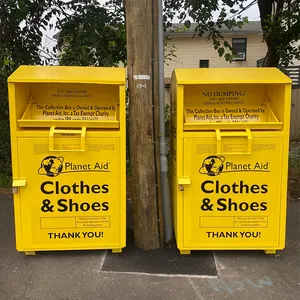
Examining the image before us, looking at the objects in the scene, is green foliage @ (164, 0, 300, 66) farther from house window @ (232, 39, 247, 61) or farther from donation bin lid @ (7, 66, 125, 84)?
house window @ (232, 39, 247, 61)

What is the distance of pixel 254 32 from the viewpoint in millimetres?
18172

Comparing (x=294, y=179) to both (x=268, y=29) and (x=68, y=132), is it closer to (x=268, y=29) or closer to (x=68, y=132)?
(x=268, y=29)

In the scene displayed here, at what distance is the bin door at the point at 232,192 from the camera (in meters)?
2.96

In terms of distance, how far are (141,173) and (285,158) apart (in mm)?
1296

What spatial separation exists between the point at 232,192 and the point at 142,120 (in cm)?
104

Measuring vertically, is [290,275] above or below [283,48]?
below

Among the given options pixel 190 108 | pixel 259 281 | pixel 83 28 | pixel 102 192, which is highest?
pixel 83 28

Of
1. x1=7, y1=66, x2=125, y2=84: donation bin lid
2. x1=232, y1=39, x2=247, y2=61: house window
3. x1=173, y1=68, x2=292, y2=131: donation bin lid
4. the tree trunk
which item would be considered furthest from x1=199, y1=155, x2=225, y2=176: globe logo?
x1=232, y1=39, x2=247, y2=61: house window

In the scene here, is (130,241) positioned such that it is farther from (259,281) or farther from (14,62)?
(14,62)

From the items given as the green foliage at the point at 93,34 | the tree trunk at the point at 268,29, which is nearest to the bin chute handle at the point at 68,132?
the green foliage at the point at 93,34

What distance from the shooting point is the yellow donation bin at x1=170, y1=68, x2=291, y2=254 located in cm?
294

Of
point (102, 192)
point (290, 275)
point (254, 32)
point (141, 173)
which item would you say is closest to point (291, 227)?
point (290, 275)

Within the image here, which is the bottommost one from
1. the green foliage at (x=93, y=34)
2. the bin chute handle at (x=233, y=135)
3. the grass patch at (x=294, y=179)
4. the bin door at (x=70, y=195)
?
the grass patch at (x=294, y=179)

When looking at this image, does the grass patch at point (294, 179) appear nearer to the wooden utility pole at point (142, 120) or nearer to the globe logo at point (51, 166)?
the wooden utility pole at point (142, 120)
